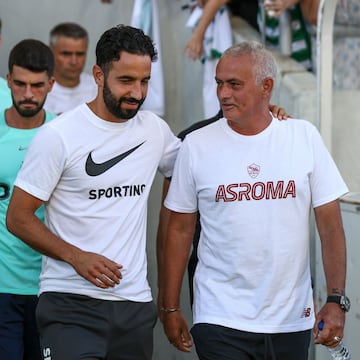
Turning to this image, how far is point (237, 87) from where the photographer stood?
4.35 m

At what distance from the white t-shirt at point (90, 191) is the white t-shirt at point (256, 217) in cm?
27

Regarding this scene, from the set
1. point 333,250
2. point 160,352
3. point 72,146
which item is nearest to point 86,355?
point 72,146

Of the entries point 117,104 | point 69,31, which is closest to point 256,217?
point 117,104

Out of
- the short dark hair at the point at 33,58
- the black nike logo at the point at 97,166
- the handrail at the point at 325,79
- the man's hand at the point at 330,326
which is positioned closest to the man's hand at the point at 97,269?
the black nike logo at the point at 97,166

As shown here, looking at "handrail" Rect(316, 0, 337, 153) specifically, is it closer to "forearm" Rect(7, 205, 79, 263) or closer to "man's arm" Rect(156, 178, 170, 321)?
"man's arm" Rect(156, 178, 170, 321)

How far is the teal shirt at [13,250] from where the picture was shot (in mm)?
4918

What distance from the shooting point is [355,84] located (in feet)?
20.8

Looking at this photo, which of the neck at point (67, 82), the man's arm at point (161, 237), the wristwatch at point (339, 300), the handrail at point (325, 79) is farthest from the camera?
the neck at point (67, 82)

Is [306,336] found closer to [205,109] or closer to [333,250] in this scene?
[333,250]

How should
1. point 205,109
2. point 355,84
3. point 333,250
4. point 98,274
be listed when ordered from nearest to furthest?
1. point 98,274
2. point 333,250
3. point 355,84
4. point 205,109

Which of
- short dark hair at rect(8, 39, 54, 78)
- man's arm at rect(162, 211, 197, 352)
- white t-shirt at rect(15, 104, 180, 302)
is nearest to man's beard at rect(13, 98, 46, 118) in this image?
short dark hair at rect(8, 39, 54, 78)

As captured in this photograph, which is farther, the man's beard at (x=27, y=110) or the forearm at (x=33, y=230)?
the man's beard at (x=27, y=110)

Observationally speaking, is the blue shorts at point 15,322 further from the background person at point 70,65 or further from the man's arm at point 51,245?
the background person at point 70,65

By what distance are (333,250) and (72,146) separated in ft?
4.02
